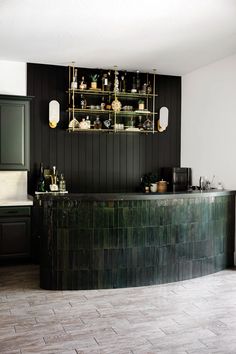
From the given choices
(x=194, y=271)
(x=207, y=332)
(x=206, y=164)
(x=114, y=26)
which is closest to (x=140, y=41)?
(x=114, y=26)

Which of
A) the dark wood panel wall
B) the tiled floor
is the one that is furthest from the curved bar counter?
the dark wood panel wall

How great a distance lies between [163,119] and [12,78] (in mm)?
2305

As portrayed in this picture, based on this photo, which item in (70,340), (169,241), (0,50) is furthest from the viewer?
(0,50)

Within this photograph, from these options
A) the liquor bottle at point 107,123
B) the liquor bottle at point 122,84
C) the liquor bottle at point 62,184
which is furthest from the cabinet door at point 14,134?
the liquor bottle at point 122,84

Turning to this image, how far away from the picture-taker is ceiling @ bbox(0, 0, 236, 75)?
3.95 metres

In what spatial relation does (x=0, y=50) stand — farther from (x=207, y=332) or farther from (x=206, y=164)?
(x=207, y=332)

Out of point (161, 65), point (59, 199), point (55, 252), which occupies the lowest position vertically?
point (55, 252)

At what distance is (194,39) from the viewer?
16.0 feet

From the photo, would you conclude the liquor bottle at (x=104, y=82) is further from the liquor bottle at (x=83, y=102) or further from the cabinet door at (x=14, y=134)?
the cabinet door at (x=14, y=134)

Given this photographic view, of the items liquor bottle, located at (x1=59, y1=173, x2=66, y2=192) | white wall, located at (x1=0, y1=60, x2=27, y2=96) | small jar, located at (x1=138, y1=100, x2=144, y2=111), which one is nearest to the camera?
white wall, located at (x1=0, y1=60, x2=27, y2=96)

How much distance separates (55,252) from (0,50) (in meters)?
2.66

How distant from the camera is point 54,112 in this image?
20.2 ft

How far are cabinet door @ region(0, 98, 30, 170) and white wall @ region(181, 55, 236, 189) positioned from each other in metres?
2.47

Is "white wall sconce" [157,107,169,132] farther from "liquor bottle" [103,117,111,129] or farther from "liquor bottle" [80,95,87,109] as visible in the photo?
"liquor bottle" [80,95,87,109]
